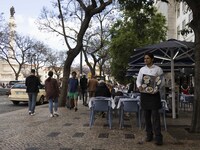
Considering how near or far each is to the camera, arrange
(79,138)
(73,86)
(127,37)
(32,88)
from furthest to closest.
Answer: (127,37)
(73,86)
(32,88)
(79,138)

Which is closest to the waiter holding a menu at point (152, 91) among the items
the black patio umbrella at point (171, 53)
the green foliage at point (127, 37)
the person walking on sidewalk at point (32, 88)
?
the black patio umbrella at point (171, 53)

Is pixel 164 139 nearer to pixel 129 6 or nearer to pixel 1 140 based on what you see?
pixel 1 140

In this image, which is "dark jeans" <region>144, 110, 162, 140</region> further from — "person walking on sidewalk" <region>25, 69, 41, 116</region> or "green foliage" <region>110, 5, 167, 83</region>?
"green foliage" <region>110, 5, 167, 83</region>

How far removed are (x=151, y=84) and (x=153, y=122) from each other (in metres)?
0.84

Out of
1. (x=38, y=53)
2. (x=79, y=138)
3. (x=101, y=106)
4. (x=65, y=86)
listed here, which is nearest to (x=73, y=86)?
(x=65, y=86)

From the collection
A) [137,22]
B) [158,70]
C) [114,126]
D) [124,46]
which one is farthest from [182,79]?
[158,70]

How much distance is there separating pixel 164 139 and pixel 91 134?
74.3 inches

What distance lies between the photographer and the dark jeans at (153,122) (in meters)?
8.02

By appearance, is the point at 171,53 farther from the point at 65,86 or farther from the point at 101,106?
the point at 65,86

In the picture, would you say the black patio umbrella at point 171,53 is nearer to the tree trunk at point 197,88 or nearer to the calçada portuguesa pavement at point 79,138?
the tree trunk at point 197,88

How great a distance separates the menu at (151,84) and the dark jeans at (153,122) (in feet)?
1.56

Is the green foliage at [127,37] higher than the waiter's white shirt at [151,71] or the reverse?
higher

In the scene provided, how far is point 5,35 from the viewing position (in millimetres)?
50281

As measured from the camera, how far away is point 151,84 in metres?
8.06
